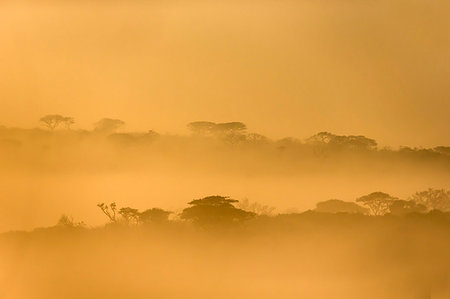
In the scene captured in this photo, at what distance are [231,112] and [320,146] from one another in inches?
15.2

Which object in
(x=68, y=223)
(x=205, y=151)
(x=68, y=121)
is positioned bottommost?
(x=68, y=223)

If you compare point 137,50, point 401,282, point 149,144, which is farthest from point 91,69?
point 401,282

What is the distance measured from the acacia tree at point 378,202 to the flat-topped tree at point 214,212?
1.48 feet

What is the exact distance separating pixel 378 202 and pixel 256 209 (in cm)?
48

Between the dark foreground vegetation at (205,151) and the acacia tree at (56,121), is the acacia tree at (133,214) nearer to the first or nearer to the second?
the dark foreground vegetation at (205,151)

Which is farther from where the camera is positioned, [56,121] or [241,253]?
[56,121]

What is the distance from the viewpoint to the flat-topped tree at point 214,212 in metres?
2.26

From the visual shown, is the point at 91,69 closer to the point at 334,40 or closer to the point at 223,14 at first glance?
the point at 223,14

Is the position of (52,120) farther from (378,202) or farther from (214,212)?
(378,202)

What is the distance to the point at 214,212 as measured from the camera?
2273mm

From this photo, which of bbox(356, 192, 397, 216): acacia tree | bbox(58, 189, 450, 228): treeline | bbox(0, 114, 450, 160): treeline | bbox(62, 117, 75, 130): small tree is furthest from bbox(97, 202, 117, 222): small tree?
bbox(356, 192, 397, 216): acacia tree

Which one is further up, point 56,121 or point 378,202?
point 56,121

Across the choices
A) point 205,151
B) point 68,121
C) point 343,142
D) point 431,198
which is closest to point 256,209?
point 205,151

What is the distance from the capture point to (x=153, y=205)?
2.29 meters
